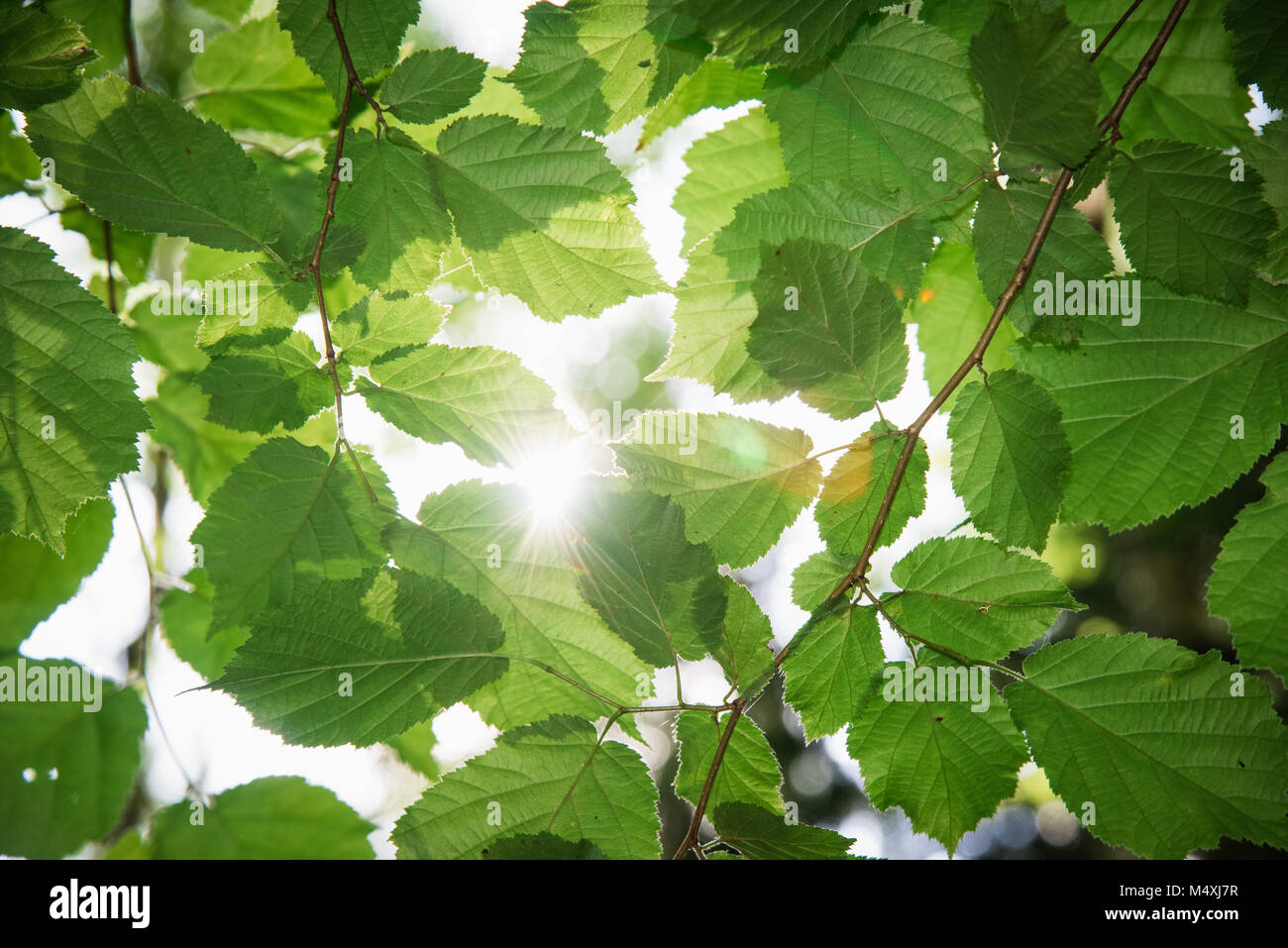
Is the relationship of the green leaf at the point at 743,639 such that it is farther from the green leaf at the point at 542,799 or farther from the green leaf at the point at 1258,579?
the green leaf at the point at 1258,579

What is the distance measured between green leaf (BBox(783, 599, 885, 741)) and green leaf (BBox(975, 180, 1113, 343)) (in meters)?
0.40

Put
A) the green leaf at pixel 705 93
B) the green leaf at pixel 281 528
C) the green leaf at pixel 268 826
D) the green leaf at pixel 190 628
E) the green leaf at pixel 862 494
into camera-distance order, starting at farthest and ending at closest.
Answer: the green leaf at pixel 190 628 < the green leaf at pixel 268 826 < the green leaf at pixel 705 93 < the green leaf at pixel 281 528 < the green leaf at pixel 862 494

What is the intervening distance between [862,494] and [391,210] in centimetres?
68

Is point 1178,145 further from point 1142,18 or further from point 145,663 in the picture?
point 145,663

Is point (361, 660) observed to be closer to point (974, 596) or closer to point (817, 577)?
point (817, 577)

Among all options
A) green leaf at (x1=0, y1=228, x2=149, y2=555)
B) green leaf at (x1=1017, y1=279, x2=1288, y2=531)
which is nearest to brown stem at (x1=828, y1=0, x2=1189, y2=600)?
green leaf at (x1=1017, y1=279, x2=1288, y2=531)

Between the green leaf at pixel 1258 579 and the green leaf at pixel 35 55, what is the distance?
1404mm

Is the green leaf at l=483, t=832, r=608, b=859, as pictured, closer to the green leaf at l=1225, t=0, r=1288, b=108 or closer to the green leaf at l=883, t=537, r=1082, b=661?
the green leaf at l=883, t=537, r=1082, b=661

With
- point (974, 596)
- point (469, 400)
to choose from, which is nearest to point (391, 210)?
point (469, 400)

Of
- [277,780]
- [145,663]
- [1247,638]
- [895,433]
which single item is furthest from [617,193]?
[145,663]

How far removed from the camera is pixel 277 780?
139cm

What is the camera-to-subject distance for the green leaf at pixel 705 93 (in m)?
1.15

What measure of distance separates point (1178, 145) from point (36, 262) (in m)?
1.35

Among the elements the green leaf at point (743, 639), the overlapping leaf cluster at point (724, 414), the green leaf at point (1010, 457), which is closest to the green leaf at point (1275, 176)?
the overlapping leaf cluster at point (724, 414)
